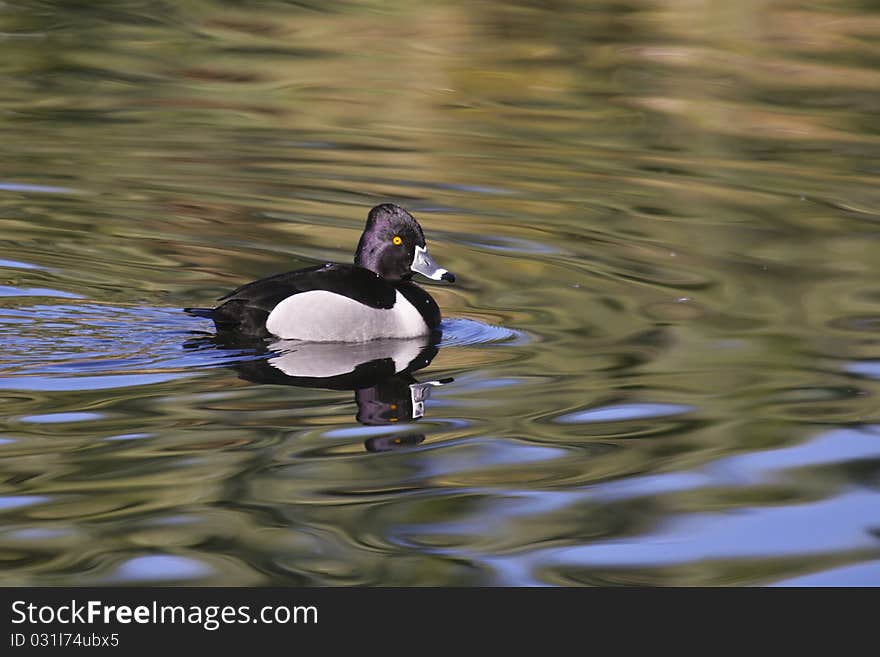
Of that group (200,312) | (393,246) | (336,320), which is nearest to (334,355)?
(336,320)

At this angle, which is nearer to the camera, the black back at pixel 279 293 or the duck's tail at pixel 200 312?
the black back at pixel 279 293

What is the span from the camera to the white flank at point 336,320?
8.53 metres

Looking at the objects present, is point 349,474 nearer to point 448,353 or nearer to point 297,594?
point 297,594

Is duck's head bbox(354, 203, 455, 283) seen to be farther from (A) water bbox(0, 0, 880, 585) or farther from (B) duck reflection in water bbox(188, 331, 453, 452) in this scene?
(B) duck reflection in water bbox(188, 331, 453, 452)

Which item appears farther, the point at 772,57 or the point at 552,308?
the point at 772,57

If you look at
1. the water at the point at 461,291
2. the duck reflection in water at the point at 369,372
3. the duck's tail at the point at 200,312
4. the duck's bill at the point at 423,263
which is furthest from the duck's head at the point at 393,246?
the duck's tail at the point at 200,312

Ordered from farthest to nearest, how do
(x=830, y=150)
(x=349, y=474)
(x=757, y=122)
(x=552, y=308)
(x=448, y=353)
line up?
1. (x=757, y=122)
2. (x=830, y=150)
3. (x=552, y=308)
4. (x=448, y=353)
5. (x=349, y=474)

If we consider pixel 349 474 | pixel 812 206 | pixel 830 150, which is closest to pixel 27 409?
pixel 349 474

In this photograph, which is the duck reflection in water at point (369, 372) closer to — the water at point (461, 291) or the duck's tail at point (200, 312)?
the water at point (461, 291)

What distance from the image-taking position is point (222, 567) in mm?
5555

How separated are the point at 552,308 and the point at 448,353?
3.36 ft

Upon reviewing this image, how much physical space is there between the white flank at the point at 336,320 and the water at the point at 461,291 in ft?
0.61

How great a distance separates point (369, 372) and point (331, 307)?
2.10 feet

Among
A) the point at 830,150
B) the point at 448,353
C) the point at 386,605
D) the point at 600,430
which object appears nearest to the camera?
the point at 386,605
